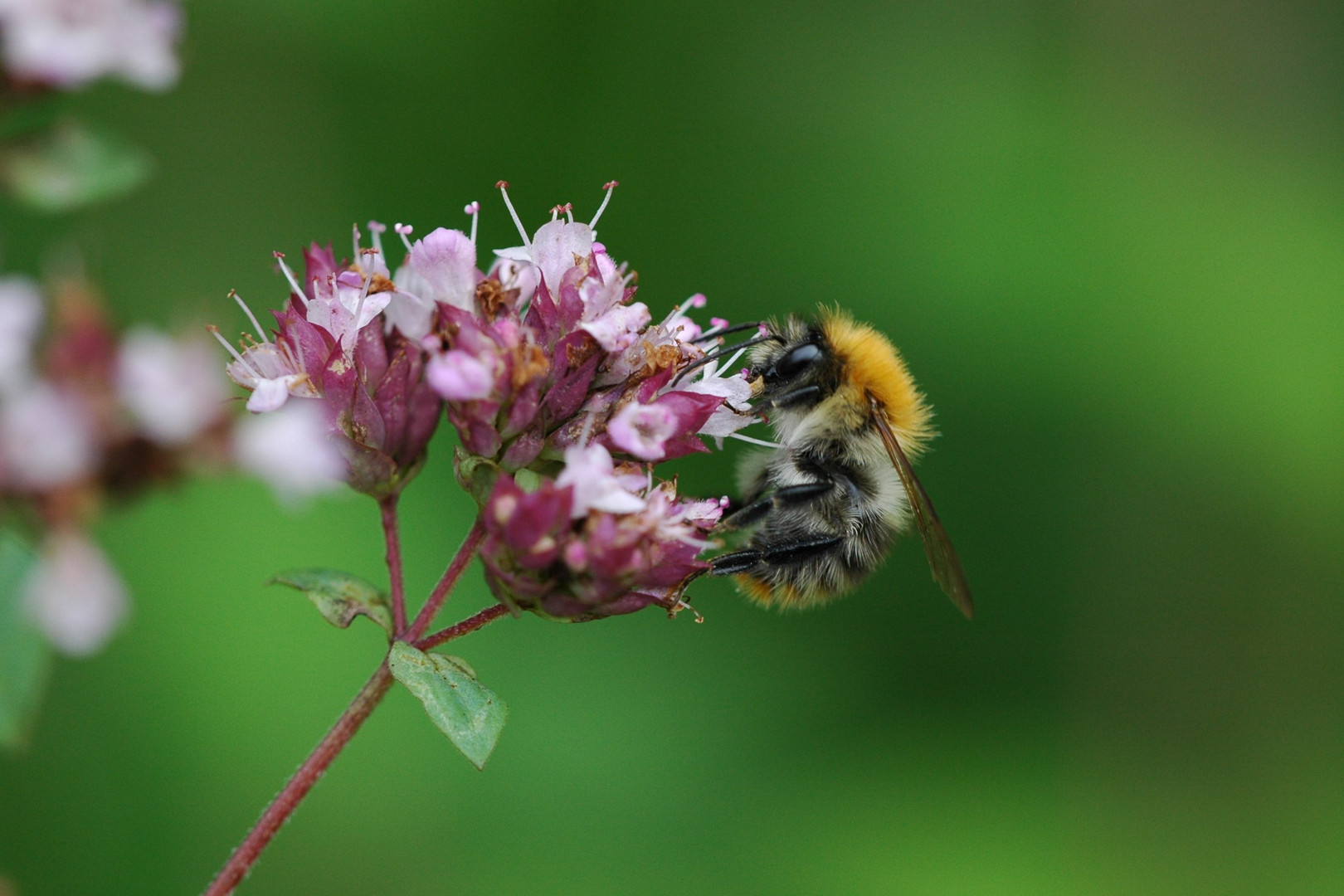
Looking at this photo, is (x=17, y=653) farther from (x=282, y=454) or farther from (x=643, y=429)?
(x=643, y=429)

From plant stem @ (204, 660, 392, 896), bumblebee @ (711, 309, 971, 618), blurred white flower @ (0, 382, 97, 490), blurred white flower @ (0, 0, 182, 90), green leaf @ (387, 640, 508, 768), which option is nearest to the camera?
blurred white flower @ (0, 382, 97, 490)

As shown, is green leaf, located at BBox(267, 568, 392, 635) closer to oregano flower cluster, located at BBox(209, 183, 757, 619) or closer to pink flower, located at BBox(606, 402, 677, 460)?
oregano flower cluster, located at BBox(209, 183, 757, 619)

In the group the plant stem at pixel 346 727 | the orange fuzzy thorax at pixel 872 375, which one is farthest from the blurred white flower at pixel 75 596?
the orange fuzzy thorax at pixel 872 375

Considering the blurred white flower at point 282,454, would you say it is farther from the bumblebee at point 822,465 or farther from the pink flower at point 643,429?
the bumblebee at point 822,465

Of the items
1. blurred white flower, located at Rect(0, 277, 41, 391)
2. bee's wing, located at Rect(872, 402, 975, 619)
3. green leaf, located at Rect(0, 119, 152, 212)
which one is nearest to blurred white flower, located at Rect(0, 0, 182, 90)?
green leaf, located at Rect(0, 119, 152, 212)

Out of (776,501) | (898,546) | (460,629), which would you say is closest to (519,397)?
(460,629)

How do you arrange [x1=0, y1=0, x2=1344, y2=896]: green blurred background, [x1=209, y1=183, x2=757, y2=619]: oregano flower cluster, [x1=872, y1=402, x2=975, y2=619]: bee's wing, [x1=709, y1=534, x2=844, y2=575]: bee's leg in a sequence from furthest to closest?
1. [x1=0, y1=0, x2=1344, y2=896]: green blurred background
2. [x1=709, y1=534, x2=844, y2=575]: bee's leg
3. [x1=872, y1=402, x2=975, y2=619]: bee's wing
4. [x1=209, y1=183, x2=757, y2=619]: oregano flower cluster

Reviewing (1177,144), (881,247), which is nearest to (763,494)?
(881,247)

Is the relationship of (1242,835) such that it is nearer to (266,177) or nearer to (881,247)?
(881,247)

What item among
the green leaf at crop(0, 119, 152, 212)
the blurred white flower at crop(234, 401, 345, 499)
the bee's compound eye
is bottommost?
the bee's compound eye
